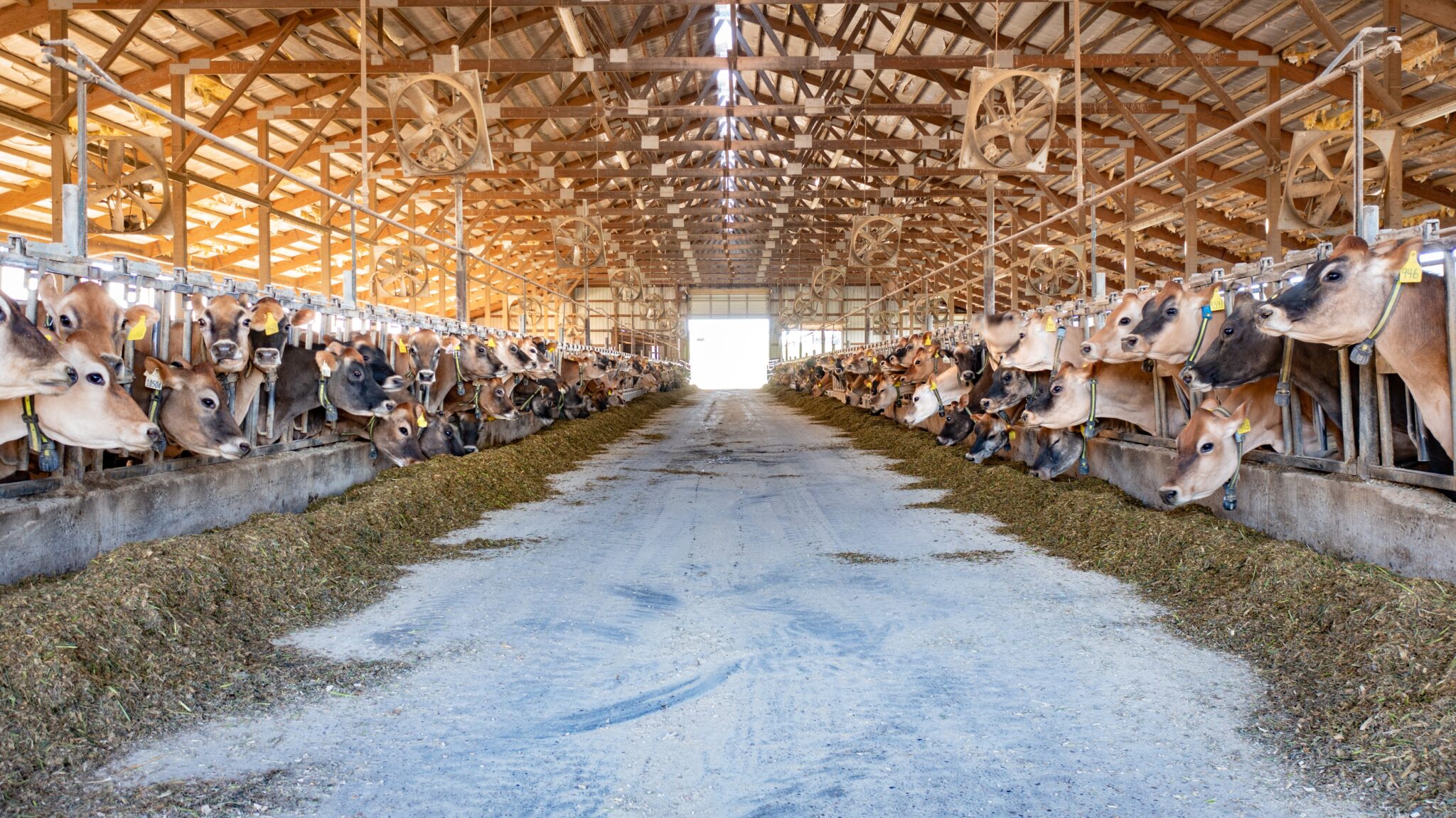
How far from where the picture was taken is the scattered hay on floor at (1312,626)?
319 cm

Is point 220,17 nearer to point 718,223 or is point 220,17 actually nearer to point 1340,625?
point 1340,625

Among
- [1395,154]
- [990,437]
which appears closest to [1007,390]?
[990,437]

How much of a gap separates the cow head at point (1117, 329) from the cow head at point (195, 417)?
21.7 ft

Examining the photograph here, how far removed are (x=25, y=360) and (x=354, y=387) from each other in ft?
13.7

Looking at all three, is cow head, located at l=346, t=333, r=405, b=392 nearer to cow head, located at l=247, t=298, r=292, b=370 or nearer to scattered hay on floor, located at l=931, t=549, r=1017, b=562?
cow head, located at l=247, t=298, r=292, b=370

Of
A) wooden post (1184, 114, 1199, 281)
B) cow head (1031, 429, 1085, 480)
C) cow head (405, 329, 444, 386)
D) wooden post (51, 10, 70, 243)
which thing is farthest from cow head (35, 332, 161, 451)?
wooden post (1184, 114, 1199, 281)

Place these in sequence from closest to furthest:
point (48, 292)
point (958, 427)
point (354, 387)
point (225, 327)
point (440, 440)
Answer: point (48, 292), point (225, 327), point (354, 387), point (440, 440), point (958, 427)

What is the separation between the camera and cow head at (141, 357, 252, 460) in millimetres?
6246

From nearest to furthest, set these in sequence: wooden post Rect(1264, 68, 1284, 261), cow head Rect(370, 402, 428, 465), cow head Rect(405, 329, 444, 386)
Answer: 1. cow head Rect(370, 402, 428, 465)
2. cow head Rect(405, 329, 444, 386)
3. wooden post Rect(1264, 68, 1284, 261)

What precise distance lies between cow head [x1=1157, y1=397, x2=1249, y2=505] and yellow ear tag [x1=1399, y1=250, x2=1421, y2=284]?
156 cm

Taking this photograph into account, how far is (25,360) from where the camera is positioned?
14.6ft

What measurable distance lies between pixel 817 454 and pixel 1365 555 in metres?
10.3

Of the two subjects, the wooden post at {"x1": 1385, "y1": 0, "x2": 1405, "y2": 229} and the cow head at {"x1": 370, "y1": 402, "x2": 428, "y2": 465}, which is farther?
the wooden post at {"x1": 1385, "y1": 0, "x2": 1405, "y2": 229}

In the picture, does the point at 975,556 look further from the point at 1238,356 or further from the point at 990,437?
the point at 990,437
